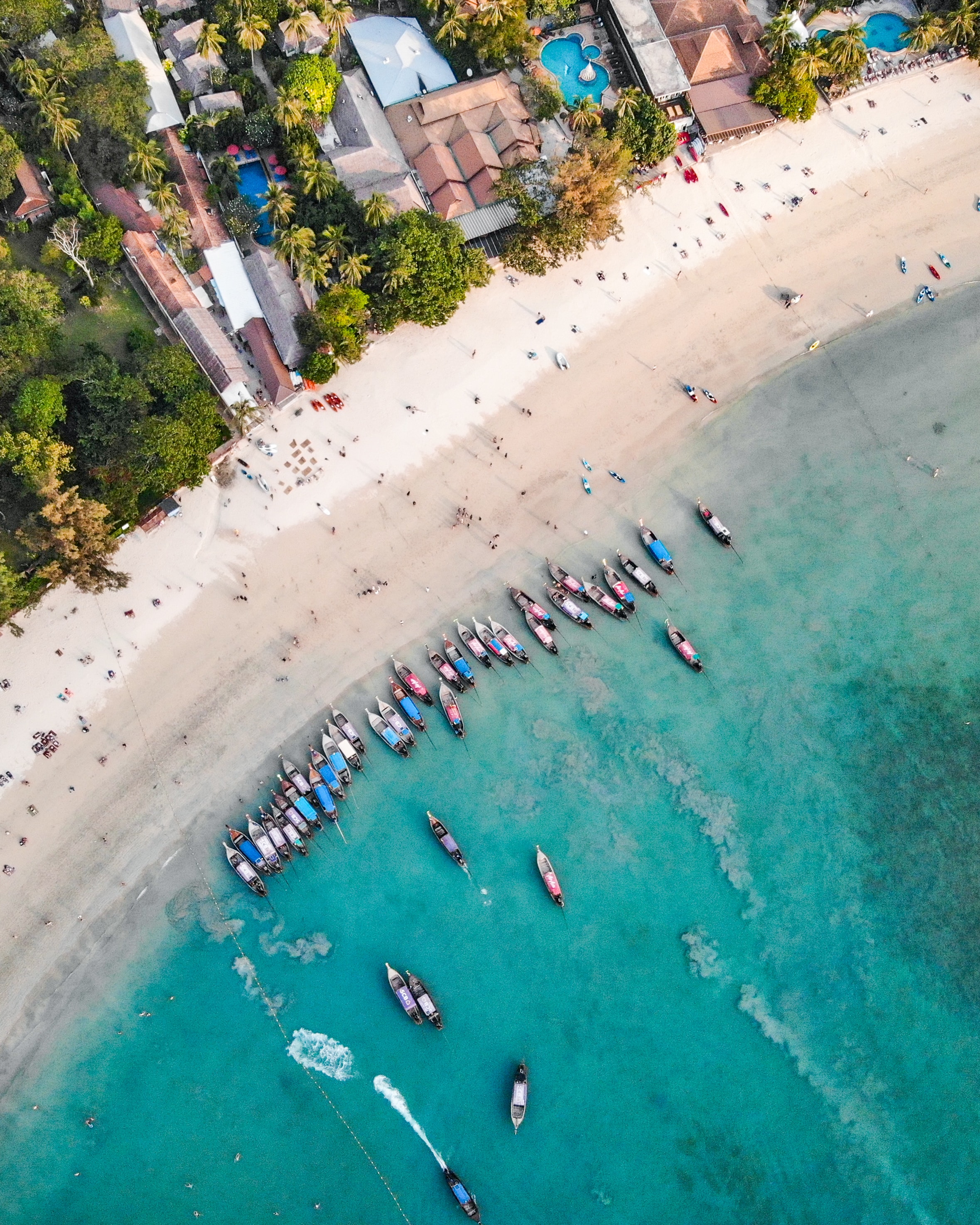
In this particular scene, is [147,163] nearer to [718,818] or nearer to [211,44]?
[211,44]

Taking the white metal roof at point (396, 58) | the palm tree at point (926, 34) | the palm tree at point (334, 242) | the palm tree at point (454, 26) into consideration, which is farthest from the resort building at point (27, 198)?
the palm tree at point (926, 34)

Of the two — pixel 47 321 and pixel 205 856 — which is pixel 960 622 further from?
pixel 47 321

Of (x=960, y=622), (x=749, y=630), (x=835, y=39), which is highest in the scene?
(x=835, y=39)

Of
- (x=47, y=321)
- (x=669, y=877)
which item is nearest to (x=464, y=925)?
(x=669, y=877)

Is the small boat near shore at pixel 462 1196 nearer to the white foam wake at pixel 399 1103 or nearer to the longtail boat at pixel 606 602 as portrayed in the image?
the white foam wake at pixel 399 1103

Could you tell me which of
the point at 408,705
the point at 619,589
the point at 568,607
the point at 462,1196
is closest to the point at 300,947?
the point at 408,705
